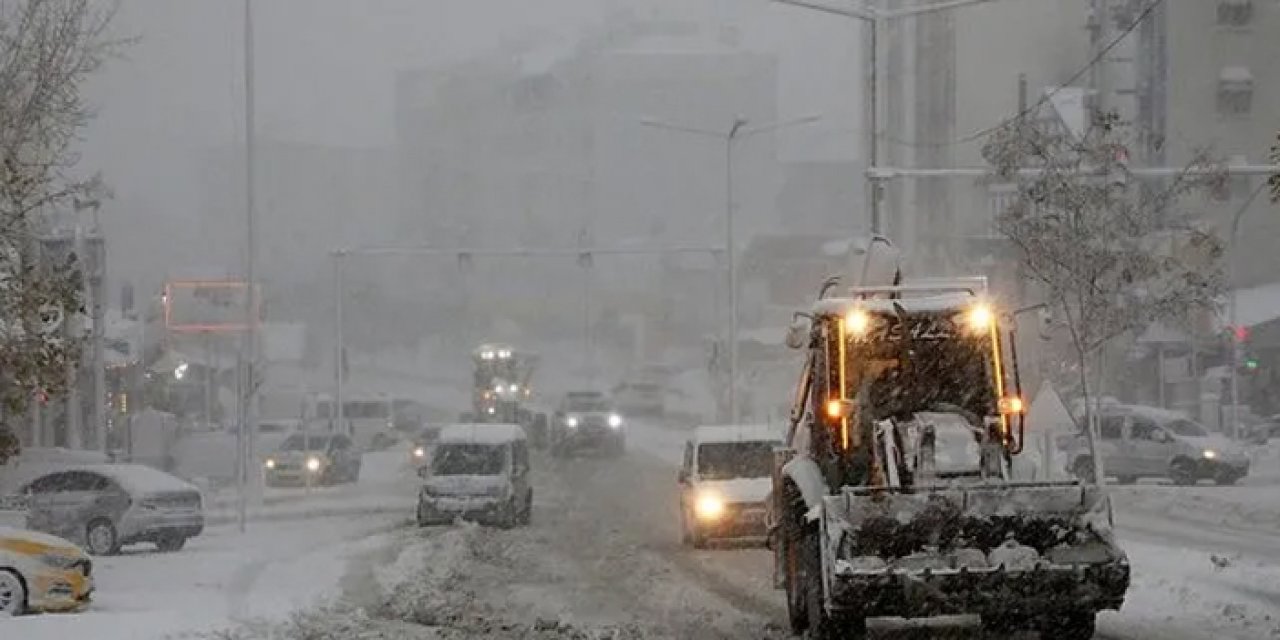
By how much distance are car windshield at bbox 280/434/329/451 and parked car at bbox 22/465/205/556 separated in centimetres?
2234

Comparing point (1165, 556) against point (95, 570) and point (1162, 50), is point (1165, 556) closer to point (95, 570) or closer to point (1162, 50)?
point (95, 570)

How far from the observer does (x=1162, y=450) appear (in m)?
45.5

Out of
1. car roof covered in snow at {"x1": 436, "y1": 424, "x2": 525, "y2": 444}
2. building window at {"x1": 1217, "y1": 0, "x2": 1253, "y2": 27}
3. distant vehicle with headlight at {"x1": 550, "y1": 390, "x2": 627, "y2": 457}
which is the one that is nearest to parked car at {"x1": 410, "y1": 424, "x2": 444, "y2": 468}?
distant vehicle with headlight at {"x1": 550, "y1": 390, "x2": 627, "y2": 457}

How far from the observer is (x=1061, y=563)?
47.8ft

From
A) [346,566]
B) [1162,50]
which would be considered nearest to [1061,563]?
[346,566]

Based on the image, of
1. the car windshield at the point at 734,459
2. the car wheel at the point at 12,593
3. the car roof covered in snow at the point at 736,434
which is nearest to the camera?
the car wheel at the point at 12,593

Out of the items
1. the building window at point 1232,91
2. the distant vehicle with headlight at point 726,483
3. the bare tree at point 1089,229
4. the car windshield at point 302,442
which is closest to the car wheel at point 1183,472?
the bare tree at point 1089,229

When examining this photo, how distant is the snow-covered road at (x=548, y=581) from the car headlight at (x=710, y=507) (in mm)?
567

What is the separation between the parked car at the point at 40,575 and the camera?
68.1ft

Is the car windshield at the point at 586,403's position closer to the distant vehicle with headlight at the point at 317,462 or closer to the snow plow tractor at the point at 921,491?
the distant vehicle with headlight at the point at 317,462

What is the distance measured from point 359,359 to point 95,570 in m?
83.8

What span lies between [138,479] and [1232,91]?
51.8 metres

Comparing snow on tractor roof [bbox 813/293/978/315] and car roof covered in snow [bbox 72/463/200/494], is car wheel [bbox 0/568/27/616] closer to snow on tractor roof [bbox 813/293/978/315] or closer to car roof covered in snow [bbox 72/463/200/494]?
snow on tractor roof [bbox 813/293/978/315]

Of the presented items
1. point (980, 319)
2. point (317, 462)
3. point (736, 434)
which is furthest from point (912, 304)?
point (317, 462)
